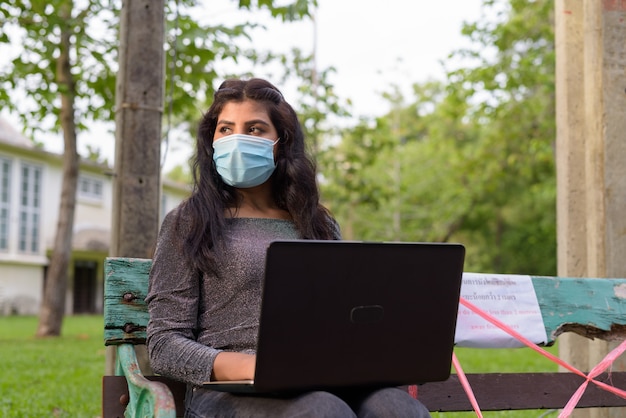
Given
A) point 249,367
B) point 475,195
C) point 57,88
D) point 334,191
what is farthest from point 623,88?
point 475,195

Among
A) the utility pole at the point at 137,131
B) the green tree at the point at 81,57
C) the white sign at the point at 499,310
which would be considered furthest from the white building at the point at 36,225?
the white sign at the point at 499,310

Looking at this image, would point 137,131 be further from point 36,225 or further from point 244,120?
point 36,225

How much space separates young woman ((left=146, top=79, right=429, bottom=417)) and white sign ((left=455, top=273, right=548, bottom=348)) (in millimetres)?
683

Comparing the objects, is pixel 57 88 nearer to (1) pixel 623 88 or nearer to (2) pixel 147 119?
(2) pixel 147 119

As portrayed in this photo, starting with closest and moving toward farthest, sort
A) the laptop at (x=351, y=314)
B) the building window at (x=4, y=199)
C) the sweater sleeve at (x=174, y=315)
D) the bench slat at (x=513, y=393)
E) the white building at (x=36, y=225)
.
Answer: the laptop at (x=351, y=314) → the sweater sleeve at (x=174, y=315) → the bench slat at (x=513, y=393) → the building window at (x=4, y=199) → the white building at (x=36, y=225)

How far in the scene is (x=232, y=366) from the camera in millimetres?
2451

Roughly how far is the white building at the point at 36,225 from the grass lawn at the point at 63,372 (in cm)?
1599

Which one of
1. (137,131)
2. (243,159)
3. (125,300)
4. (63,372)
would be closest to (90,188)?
(63,372)

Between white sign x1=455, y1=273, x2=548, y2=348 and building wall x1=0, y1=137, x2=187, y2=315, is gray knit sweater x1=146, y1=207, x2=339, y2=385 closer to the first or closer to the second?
white sign x1=455, y1=273, x2=548, y2=348

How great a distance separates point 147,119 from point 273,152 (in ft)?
4.49

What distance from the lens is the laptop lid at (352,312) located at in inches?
84.2

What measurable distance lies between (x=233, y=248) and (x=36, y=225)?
2961cm

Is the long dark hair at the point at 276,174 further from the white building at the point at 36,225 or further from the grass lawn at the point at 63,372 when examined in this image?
the white building at the point at 36,225

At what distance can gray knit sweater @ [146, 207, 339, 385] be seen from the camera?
2631 millimetres
